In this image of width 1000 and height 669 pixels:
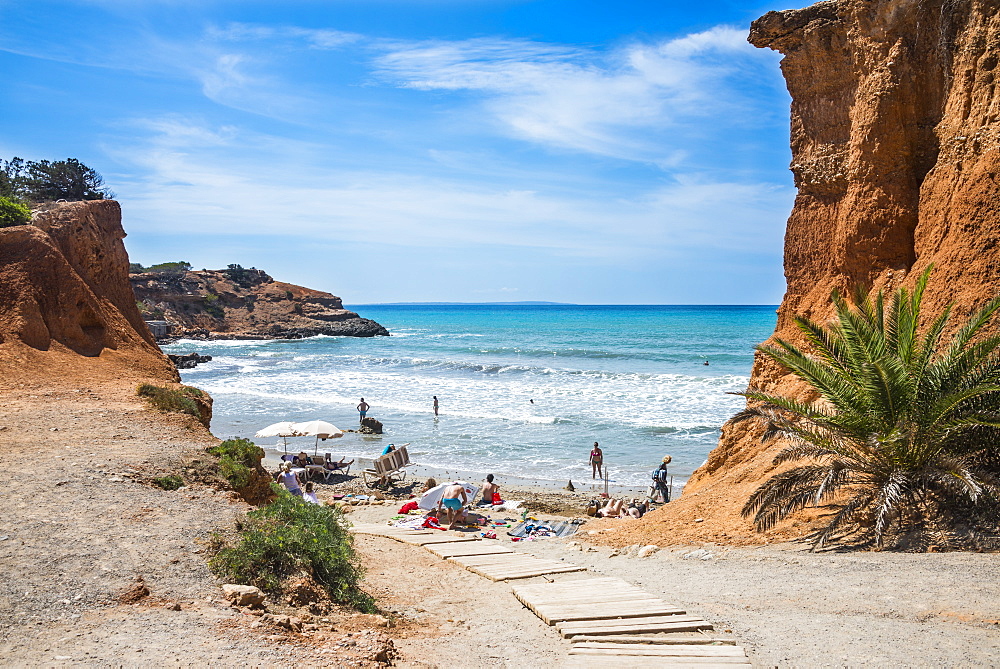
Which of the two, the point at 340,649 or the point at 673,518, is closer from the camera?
the point at 340,649

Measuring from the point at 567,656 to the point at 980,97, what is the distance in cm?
913

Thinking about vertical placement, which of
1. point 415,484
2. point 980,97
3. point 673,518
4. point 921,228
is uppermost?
point 980,97

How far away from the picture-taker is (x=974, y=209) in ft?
31.3

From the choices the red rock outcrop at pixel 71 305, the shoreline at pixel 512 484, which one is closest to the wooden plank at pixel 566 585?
the shoreline at pixel 512 484

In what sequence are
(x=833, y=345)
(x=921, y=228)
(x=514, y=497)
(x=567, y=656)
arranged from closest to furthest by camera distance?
(x=567, y=656)
(x=833, y=345)
(x=921, y=228)
(x=514, y=497)

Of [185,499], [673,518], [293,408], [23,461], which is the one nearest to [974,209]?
[673,518]

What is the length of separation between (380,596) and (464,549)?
252 centimetres

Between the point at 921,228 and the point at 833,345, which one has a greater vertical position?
the point at 921,228

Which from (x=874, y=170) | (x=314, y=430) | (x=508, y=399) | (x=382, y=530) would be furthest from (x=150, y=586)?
(x=508, y=399)

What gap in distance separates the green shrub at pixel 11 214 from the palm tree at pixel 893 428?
56.7 feet

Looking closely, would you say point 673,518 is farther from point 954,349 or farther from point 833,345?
point 954,349

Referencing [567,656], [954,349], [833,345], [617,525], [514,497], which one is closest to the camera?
[567,656]

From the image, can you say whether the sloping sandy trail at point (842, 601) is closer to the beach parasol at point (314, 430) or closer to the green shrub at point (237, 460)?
the green shrub at point (237, 460)

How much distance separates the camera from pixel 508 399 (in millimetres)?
33656
